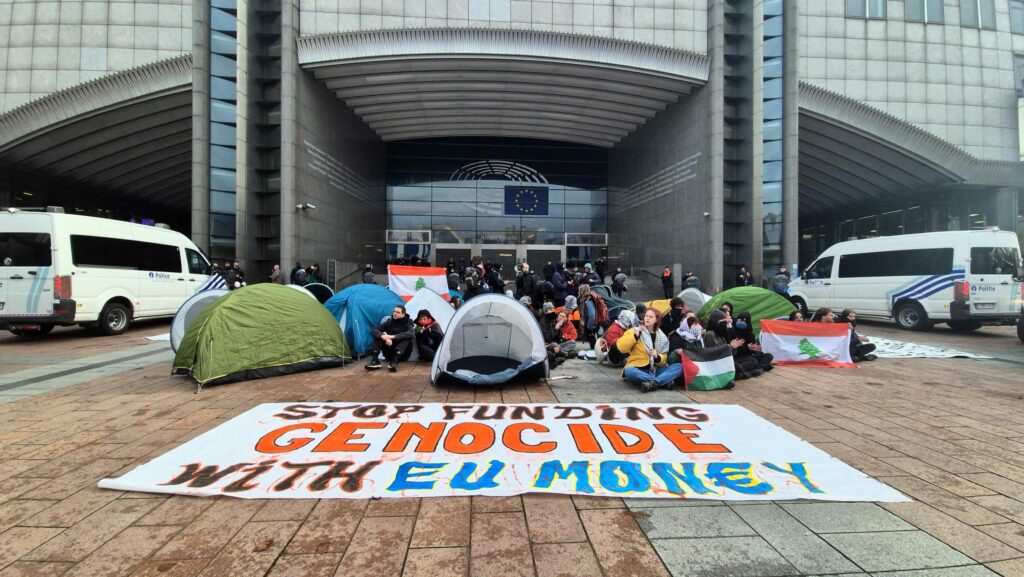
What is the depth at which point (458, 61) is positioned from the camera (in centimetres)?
2116

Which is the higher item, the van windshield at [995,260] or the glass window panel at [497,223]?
the glass window panel at [497,223]

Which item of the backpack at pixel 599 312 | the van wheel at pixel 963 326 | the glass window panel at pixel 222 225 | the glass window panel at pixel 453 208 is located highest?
the glass window panel at pixel 453 208

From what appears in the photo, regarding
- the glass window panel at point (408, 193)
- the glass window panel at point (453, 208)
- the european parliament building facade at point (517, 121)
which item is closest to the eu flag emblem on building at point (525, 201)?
the european parliament building facade at point (517, 121)

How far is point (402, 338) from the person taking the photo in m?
8.06

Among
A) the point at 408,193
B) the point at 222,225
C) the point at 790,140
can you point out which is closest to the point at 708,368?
the point at 790,140

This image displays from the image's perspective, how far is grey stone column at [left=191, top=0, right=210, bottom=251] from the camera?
805 inches

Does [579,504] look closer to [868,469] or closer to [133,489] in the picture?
[868,469]

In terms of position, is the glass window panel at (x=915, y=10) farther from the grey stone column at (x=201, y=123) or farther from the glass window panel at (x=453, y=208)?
the grey stone column at (x=201, y=123)

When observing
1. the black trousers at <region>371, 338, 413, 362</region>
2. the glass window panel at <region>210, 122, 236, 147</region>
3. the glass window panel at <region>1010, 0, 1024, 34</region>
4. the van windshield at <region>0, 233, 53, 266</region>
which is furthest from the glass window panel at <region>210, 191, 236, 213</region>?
the glass window panel at <region>1010, 0, 1024, 34</region>

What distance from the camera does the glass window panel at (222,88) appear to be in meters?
20.9

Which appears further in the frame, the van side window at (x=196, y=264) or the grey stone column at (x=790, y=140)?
the grey stone column at (x=790, y=140)

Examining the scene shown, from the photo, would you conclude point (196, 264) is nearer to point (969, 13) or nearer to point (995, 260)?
point (995, 260)

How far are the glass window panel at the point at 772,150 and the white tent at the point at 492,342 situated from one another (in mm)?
20193

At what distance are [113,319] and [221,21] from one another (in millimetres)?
16077
